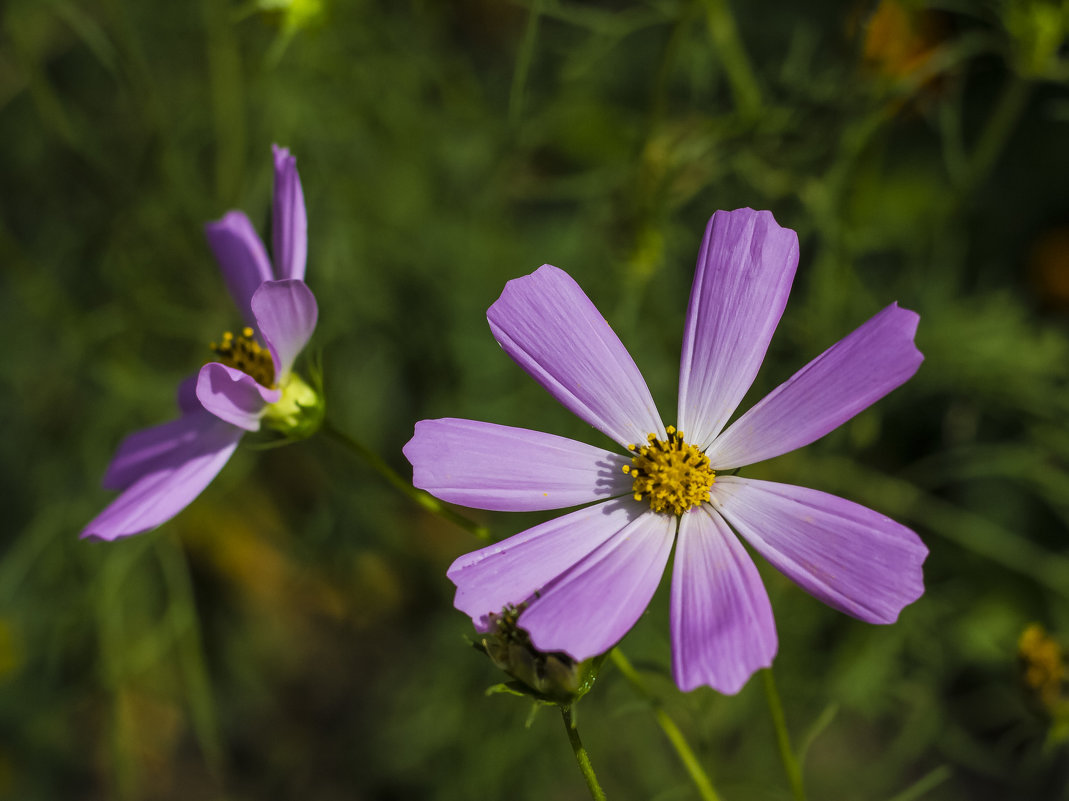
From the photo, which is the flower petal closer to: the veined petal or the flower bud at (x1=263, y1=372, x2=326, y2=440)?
the flower bud at (x1=263, y1=372, x2=326, y2=440)

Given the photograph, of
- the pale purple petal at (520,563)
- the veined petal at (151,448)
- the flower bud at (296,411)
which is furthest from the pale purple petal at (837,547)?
the veined petal at (151,448)

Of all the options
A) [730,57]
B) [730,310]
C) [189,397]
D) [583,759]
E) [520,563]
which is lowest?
[583,759]

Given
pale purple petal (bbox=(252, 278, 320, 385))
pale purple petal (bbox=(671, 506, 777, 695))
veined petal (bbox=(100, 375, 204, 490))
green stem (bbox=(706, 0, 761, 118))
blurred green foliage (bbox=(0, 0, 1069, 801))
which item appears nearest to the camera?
pale purple petal (bbox=(671, 506, 777, 695))

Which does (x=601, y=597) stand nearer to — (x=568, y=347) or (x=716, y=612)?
(x=716, y=612)

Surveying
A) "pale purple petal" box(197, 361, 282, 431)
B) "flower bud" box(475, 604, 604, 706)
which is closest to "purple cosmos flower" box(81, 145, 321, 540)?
"pale purple petal" box(197, 361, 282, 431)

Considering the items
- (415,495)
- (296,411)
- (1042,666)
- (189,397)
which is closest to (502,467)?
(415,495)

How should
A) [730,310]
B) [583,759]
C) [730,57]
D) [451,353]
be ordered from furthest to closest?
[451,353] < [730,57] < [730,310] < [583,759]

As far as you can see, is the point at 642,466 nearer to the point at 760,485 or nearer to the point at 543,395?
the point at 760,485
